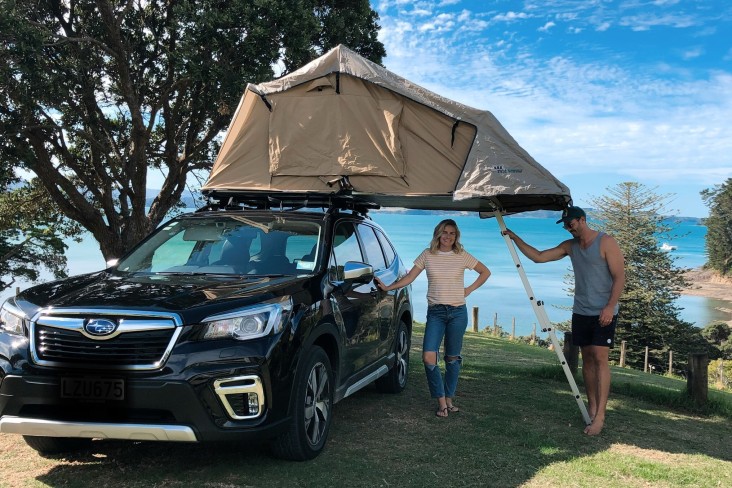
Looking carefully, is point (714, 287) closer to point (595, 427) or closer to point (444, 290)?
point (595, 427)

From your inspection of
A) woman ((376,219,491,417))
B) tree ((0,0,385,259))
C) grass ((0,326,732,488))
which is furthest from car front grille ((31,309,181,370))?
tree ((0,0,385,259))

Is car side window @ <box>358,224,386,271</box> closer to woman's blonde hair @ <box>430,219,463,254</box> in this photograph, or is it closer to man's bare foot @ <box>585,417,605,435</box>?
woman's blonde hair @ <box>430,219,463,254</box>

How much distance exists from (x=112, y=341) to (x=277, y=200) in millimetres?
2996

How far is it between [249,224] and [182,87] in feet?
34.0

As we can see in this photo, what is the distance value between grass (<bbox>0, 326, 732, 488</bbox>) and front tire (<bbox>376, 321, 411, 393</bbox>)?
12 cm

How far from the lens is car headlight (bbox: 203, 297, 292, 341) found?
13.1 feet

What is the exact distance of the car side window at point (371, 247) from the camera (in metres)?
6.47

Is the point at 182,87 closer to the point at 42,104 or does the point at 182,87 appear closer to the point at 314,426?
the point at 42,104

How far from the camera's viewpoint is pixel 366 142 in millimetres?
6492

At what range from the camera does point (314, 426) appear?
4707 millimetres

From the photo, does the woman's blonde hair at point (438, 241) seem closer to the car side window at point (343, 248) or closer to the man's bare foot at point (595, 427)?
the car side window at point (343, 248)

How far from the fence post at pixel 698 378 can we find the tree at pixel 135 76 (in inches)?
335

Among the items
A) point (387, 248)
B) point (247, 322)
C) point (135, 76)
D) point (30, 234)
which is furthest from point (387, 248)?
point (30, 234)

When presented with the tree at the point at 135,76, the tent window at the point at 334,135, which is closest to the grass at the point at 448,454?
the tent window at the point at 334,135
